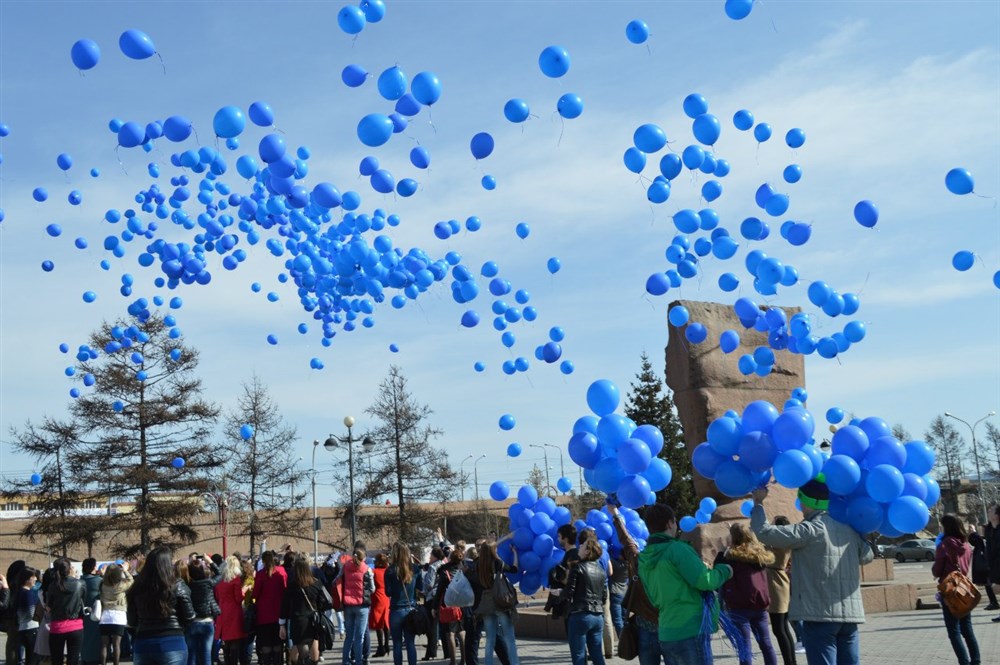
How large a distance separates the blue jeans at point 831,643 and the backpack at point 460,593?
4.42 metres

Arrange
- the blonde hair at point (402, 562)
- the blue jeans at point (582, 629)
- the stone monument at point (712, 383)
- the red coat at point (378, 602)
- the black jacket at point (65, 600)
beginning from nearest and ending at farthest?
the blue jeans at point (582, 629) → the black jacket at point (65, 600) → the blonde hair at point (402, 562) → the red coat at point (378, 602) → the stone monument at point (712, 383)

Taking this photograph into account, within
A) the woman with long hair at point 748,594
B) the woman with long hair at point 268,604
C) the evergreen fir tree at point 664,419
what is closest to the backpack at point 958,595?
the woman with long hair at point 748,594

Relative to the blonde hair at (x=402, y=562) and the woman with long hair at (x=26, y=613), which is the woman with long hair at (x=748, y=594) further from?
the woman with long hair at (x=26, y=613)

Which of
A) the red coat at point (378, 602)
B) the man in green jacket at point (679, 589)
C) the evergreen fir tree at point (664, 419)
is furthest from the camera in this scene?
the evergreen fir tree at point (664, 419)

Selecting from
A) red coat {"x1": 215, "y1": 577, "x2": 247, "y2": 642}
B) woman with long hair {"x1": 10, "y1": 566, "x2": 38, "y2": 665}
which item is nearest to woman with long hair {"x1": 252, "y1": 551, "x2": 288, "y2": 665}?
red coat {"x1": 215, "y1": 577, "x2": 247, "y2": 642}

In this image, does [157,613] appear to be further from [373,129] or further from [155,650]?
[373,129]

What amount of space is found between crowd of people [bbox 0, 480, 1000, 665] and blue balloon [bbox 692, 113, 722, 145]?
4.14m

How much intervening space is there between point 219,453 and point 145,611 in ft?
93.8

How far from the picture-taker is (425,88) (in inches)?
382

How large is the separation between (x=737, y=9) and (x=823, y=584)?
5.72 meters

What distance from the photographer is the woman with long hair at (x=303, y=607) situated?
10.5 m

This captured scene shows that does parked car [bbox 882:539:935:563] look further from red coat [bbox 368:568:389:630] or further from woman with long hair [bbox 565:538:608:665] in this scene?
woman with long hair [bbox 565:538:608:665]

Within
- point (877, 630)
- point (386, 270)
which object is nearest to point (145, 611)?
point (386, 270)

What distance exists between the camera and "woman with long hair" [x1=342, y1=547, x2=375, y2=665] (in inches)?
451
